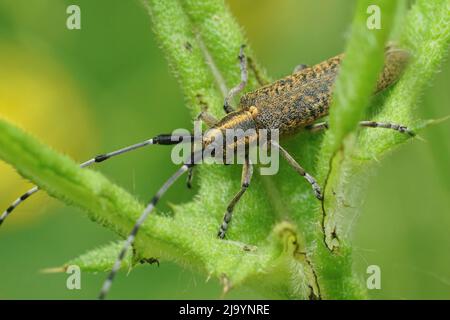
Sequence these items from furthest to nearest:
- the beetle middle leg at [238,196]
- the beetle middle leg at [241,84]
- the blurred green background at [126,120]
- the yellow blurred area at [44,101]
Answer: the yellow blurred area at [44,101]
the blurred green background at [126,120]
the beetle middle leg at [241,84]
the beetle middle leg at [238,196]

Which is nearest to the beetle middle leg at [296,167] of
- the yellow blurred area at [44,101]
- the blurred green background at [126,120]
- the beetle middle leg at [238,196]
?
the beetle middle leg at [238,196]

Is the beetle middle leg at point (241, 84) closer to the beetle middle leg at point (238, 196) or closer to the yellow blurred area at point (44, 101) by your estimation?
the beetle middle leg at point (238, 196)

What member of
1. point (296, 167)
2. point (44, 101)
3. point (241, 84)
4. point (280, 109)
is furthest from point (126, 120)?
point (296, 167)

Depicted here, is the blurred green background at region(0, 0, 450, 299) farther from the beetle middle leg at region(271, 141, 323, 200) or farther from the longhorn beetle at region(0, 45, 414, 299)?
the beetle middle leg at region(271, 141, 323, 200)

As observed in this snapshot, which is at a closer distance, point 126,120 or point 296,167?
point 296,167

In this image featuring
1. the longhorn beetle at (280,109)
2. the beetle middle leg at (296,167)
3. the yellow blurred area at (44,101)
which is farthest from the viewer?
the yellow blurred area at (44,101)

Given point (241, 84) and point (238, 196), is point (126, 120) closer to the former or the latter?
point (241, 84)

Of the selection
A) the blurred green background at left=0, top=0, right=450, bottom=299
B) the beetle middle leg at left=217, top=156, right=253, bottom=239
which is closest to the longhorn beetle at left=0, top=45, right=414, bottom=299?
the beetle middle leg at left=217, top=156, right=253, bottom=239
